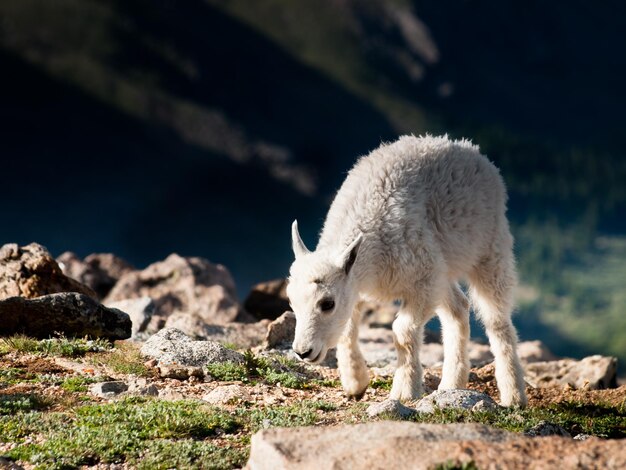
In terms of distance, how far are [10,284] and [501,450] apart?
43.6 ft

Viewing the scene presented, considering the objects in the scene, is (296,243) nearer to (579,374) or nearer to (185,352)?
(185,352)

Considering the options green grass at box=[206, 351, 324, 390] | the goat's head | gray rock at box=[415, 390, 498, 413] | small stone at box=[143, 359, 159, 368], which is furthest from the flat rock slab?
small stone at box=[143, 359, 159, 368]

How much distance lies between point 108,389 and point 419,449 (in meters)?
6.02

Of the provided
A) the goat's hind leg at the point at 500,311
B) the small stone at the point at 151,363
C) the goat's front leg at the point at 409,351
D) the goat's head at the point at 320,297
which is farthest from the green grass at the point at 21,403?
the goat's hind leg at the point at 500,311

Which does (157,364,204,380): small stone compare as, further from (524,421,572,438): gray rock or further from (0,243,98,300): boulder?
(0,243,98,300): boulder

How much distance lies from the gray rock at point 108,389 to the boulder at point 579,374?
9569mm

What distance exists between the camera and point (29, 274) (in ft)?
56.0

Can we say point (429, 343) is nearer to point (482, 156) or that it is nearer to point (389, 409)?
point (482, 156)

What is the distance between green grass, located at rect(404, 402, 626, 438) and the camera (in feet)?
31.0

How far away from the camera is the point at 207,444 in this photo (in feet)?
28.4

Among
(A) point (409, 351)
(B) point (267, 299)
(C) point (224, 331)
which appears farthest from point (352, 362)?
(B) point (267, 299)

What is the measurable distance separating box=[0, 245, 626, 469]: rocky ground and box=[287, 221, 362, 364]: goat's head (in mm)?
965

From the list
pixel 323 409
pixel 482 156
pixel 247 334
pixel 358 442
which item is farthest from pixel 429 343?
pixel 358 442

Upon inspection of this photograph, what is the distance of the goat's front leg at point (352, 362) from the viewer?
1162 cm
